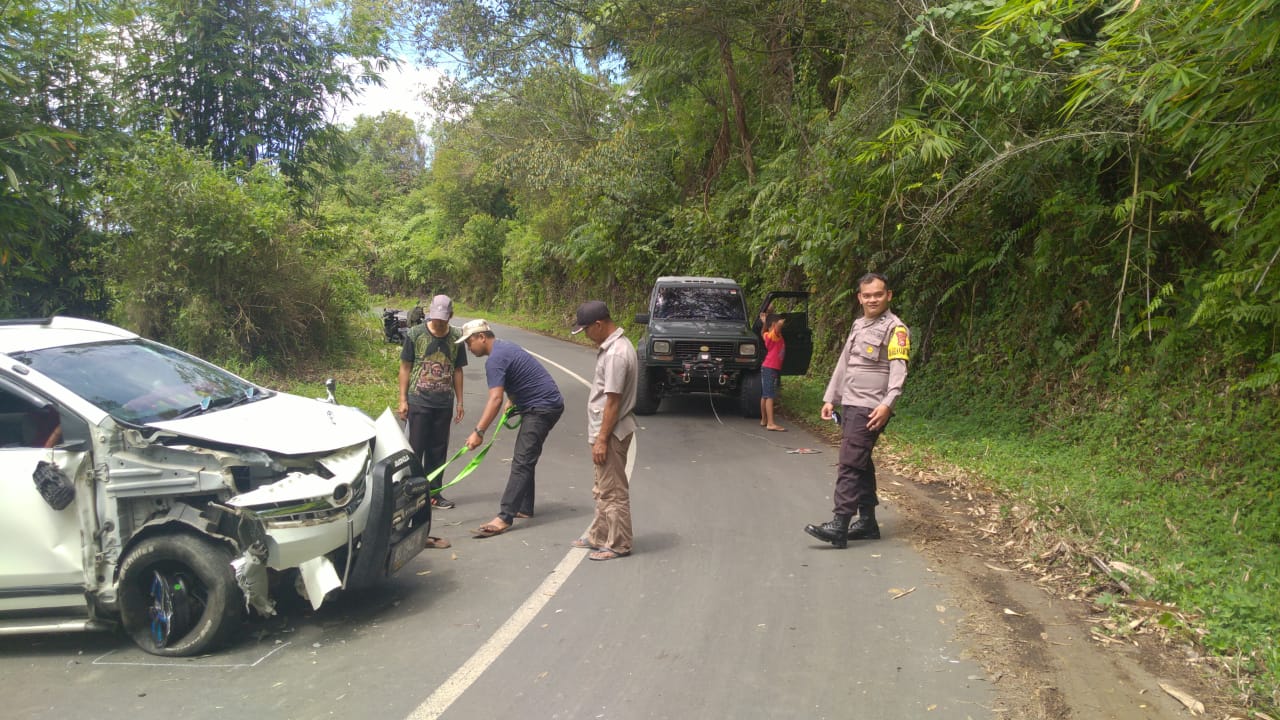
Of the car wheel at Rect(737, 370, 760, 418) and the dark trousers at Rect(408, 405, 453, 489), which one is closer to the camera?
the dark trousers at Rect(408, 405, 453, 489)

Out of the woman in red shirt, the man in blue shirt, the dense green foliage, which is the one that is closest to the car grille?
the woman in red shirt

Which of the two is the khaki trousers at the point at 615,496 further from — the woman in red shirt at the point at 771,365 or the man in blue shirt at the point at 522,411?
the woman in red shirt at the point at 771,365

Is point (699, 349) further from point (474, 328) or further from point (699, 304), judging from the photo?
point (474, 328)

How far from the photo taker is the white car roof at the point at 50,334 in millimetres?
5114

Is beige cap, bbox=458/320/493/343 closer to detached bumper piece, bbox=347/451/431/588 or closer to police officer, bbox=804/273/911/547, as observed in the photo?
detached bumper piece, bbox=347/451/431/588

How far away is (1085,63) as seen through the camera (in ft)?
24.6

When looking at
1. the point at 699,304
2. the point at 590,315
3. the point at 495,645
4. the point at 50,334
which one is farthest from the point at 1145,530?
the point at 699,304

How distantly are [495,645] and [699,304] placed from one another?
9.76 meters

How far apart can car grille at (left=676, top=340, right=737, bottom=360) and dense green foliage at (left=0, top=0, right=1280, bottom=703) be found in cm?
201

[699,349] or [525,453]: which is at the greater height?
[699,349]

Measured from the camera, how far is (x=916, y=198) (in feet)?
36.4

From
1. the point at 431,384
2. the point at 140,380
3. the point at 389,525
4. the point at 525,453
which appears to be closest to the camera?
the point at 389,525

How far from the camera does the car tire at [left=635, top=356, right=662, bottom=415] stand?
1292cm

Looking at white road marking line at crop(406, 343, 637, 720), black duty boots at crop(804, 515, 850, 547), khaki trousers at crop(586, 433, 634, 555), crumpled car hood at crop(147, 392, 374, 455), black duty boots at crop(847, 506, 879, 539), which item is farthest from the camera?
black duty boots at crop(847, 506, 879, 539)
